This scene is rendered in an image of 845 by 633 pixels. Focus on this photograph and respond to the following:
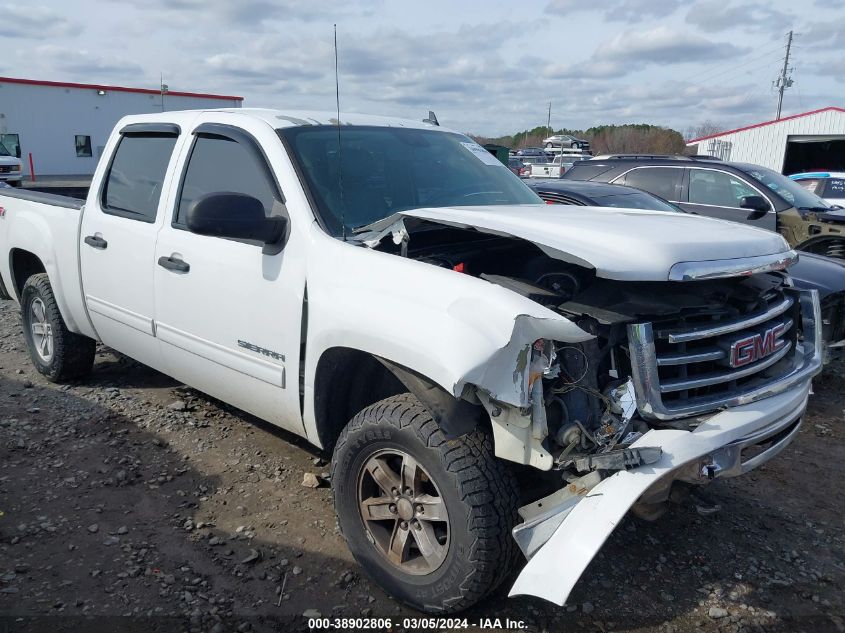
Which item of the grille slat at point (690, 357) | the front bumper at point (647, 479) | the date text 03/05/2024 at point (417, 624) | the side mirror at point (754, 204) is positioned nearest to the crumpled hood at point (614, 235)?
the grille slat at point (690, 357)

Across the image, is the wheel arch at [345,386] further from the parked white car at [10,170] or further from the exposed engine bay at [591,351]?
the parked white car at [10,170]

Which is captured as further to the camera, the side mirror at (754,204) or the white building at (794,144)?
the white building at (794,144)

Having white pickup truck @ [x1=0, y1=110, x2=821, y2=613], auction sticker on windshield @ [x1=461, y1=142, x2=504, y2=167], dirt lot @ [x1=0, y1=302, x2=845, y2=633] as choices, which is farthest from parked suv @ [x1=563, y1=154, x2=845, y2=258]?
white pickup truck @ [x1=0, y1=110, x2=821, y2=613]

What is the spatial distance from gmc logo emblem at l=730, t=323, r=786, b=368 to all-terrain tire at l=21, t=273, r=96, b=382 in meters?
4.38

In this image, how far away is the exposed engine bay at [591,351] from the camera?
7.64 ft

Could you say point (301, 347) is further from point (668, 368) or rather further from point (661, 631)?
point (661, 631)

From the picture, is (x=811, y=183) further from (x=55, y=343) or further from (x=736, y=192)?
(x=55, y=343)

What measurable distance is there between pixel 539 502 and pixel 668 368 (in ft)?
2.36

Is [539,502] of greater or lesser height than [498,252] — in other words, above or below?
below

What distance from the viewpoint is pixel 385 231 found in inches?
118

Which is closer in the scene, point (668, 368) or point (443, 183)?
point (668, 368)

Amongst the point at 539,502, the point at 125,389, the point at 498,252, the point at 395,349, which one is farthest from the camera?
the point at 125,389

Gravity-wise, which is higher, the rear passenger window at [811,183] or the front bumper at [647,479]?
the rear passenger window at [811,183]

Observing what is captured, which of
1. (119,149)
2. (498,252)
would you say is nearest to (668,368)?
(498,252)
